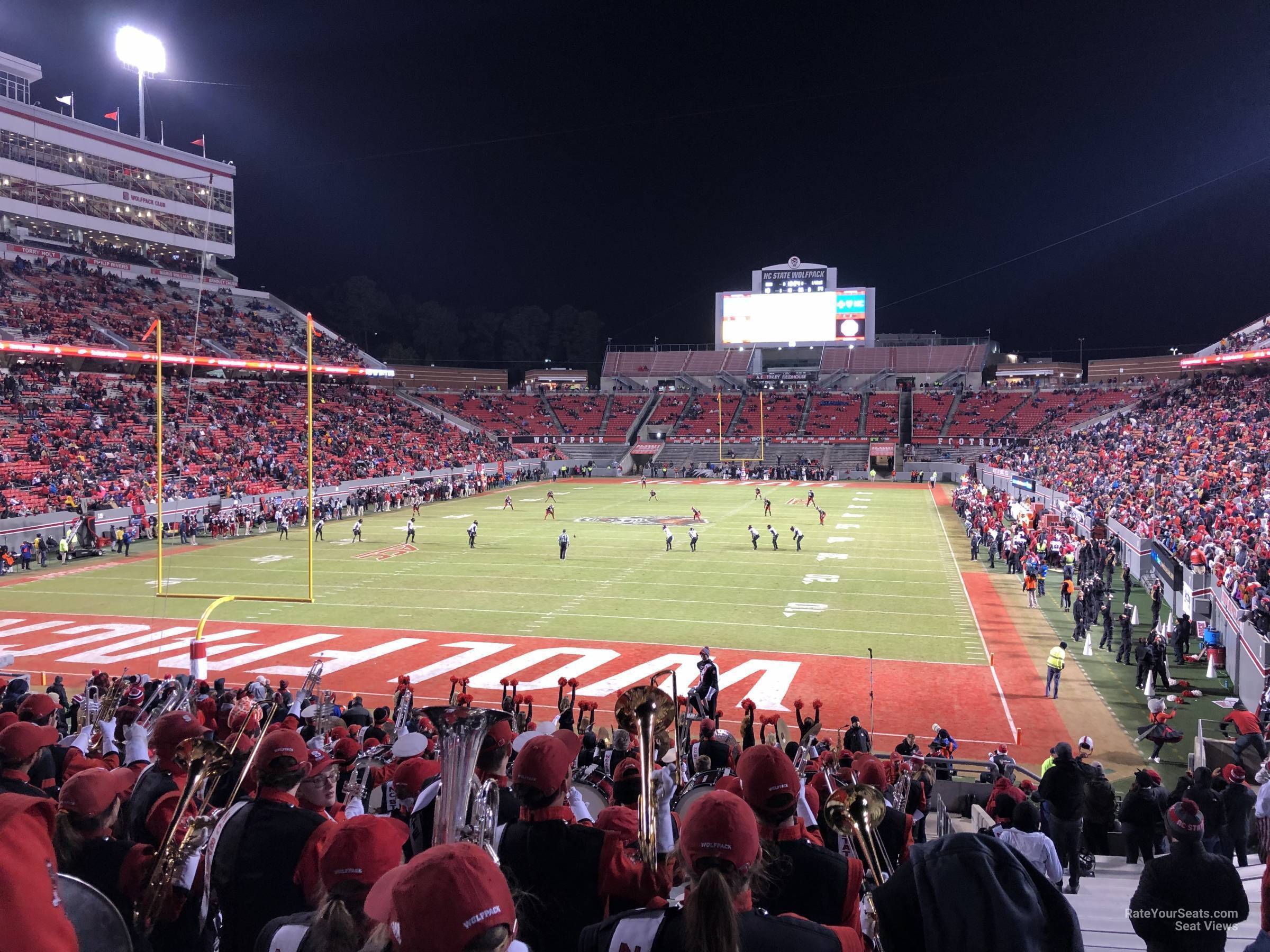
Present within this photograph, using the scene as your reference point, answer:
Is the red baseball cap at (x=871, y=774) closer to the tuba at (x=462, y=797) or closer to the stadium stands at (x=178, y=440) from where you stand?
the tuba at (x=462, y=797)

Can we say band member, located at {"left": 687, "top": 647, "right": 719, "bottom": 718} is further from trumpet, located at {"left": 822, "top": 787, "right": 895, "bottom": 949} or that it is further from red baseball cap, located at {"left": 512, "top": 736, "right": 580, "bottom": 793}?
red baseball cap, located at {"left": 512, "top": 736, "right": 580, "bottom": 793}

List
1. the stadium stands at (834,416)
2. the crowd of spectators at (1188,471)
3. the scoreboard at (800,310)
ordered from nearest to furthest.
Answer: the crowd of spectators at (1188,471) < the scoreboard at (800,310) < the stadium stands at (834,416)

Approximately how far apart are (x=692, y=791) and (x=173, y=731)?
2.95 m

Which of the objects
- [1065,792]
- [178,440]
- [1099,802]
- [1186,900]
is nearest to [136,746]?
Result: [1186,900]

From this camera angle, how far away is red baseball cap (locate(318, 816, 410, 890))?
2611 millimetres

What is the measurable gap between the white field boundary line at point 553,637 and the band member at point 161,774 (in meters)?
14.3

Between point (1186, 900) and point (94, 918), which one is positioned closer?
point (94, 918)

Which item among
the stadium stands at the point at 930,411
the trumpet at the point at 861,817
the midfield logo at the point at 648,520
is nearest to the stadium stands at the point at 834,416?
the stadium stands at the point at 930,411

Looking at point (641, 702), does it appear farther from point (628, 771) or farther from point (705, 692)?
point (705, 692)

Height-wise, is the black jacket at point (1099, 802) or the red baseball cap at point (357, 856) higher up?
the red baseball cap at point (357, 856)

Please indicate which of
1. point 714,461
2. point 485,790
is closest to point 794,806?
point 485,790

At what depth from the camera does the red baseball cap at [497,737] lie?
4637 mm

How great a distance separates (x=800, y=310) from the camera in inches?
2820

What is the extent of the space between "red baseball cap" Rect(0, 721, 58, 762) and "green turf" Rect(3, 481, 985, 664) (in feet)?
50.1
